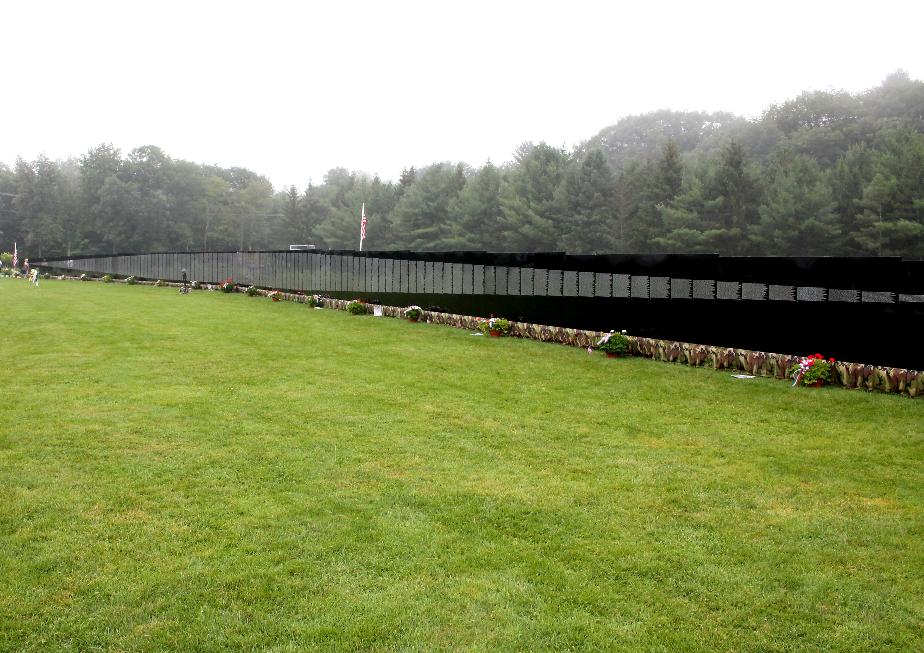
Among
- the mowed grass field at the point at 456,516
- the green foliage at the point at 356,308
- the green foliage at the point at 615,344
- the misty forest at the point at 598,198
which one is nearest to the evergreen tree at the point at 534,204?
the misty forest at the point at 598,198

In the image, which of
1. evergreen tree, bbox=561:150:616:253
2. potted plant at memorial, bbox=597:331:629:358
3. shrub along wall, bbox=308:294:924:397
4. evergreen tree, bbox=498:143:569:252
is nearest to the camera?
shrub along wall, bbox=308:294:924:397

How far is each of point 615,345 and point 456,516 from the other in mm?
10049

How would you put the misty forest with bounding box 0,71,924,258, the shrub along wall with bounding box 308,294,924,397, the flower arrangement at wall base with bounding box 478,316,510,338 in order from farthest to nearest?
the misty forest with bounding box 0,71,924,258 < the flower arrangement at wall base with bounding box 478,316,510,338 < the shrub along wall with bounding box 308,294,924,397

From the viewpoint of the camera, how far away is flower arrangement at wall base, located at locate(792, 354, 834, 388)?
38.6 ft

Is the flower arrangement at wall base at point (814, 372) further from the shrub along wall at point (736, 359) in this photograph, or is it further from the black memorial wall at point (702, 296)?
the black memorial wall at point (702, 296)

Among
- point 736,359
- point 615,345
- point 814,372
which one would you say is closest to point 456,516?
point 814,372

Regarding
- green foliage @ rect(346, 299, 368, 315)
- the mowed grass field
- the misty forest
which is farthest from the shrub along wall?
the misty forest

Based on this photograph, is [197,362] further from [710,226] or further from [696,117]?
[696,117]

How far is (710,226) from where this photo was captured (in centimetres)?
Answer: 5409

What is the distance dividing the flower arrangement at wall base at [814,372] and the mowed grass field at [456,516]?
298mm

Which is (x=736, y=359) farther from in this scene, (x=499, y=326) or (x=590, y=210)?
(x=590, y=210)

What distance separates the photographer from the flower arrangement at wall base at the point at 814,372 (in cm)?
1177

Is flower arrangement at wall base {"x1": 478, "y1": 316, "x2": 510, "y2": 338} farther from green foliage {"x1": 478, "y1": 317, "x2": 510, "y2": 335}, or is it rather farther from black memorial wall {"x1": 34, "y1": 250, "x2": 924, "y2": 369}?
black memorial wall {"x1": 34, "y1": 250, "x2": 924, "y2": 369}

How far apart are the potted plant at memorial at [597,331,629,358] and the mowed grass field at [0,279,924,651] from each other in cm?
317
